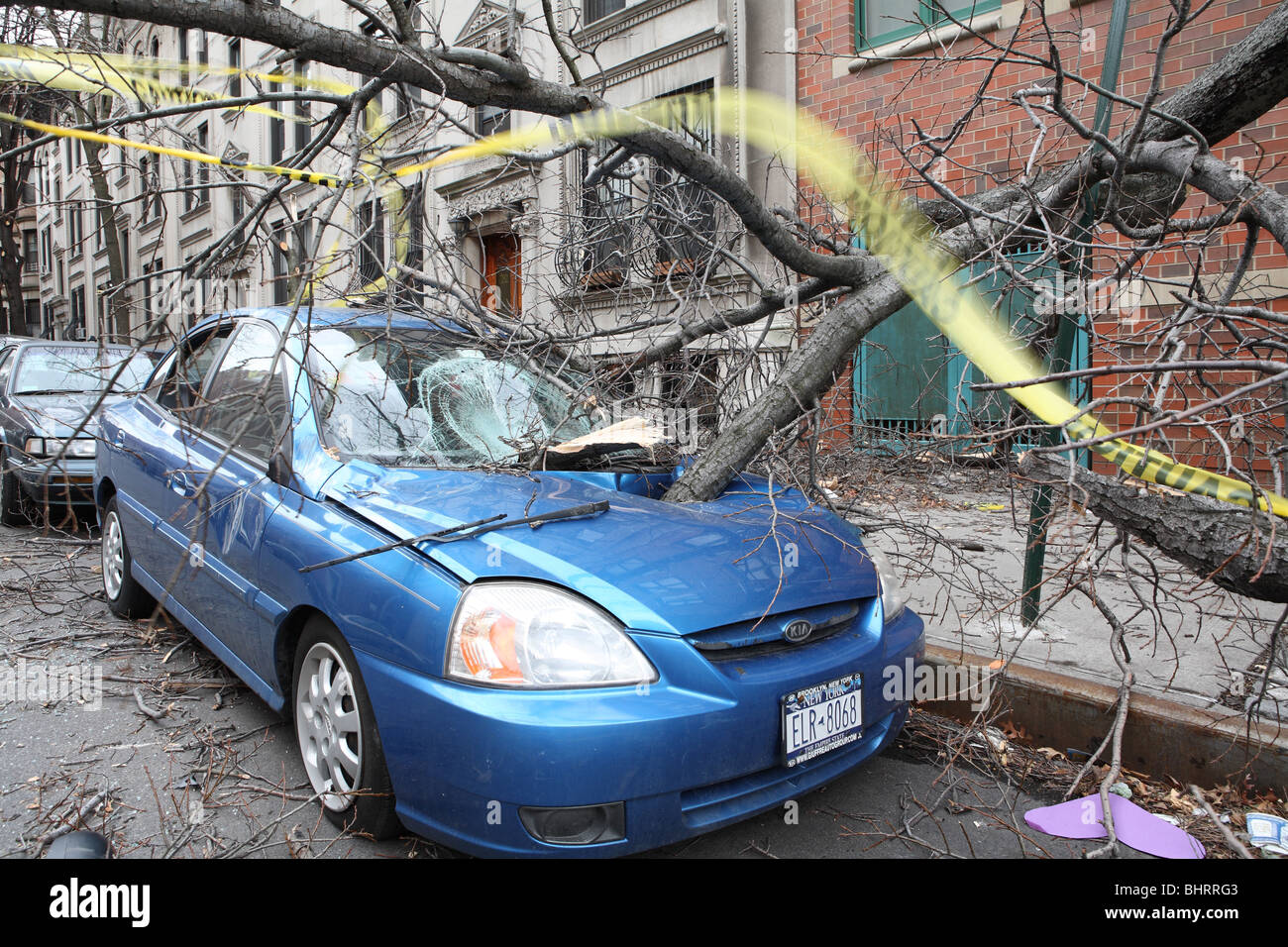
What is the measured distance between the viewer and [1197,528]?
8.11 ft

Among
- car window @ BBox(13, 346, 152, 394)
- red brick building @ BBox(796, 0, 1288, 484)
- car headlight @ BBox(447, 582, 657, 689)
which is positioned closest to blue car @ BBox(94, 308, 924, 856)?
car headlight @ BBox(447, 582, 657, 689)

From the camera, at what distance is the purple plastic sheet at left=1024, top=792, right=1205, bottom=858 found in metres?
2.46

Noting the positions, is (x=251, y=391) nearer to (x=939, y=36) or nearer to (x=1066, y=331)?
(x=1066, y=331)

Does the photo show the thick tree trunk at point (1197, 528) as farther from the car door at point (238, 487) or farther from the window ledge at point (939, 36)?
the window ledge at point (939, 36)

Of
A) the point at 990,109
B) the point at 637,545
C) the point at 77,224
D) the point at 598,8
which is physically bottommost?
the point at 637,545

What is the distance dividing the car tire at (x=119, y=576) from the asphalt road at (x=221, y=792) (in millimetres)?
520

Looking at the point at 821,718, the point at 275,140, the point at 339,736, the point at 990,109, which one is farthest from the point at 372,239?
the point at 275,140

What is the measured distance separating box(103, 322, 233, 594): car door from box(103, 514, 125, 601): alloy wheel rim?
29 cm

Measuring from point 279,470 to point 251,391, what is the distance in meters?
0.32

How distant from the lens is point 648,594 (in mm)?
2125

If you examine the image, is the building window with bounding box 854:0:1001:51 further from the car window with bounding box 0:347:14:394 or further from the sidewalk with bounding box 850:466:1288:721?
the car window with bounding box 0:347:14:394

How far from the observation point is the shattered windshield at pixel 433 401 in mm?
2961

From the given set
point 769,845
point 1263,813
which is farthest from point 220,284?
point 1263,813
